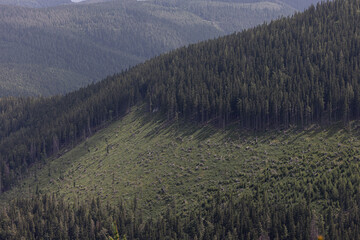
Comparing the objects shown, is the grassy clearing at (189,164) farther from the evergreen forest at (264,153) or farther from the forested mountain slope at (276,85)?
the forested mountain slope at (276,85)

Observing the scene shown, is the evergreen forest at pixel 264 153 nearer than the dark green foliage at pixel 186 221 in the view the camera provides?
No

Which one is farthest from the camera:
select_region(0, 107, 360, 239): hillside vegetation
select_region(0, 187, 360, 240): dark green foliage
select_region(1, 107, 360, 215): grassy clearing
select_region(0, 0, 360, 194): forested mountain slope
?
select_region(0, 0, 360, 194): forested mountain slope

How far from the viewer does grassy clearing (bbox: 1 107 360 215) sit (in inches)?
4904

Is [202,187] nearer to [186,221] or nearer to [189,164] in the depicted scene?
[189,164]

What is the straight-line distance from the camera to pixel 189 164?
14762 cm

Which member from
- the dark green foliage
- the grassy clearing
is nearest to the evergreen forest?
the dark green foliage

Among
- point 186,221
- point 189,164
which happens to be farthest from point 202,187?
point 186,221

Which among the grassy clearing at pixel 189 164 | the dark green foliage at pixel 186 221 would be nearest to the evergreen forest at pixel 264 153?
the dark green foliage at pixel 186 221

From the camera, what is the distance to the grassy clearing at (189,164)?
12456 centimetres

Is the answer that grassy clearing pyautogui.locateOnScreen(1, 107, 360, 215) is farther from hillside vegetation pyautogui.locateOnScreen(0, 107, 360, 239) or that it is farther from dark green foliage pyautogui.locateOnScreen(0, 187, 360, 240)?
dark green foliage pyautogui.locateOnScreen(0, 187, 360, 240)

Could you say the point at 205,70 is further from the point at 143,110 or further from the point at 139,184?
the point at 139,184

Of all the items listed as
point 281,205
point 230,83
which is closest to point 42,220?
point 281,205

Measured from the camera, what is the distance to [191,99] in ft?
573

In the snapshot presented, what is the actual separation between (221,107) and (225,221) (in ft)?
198
